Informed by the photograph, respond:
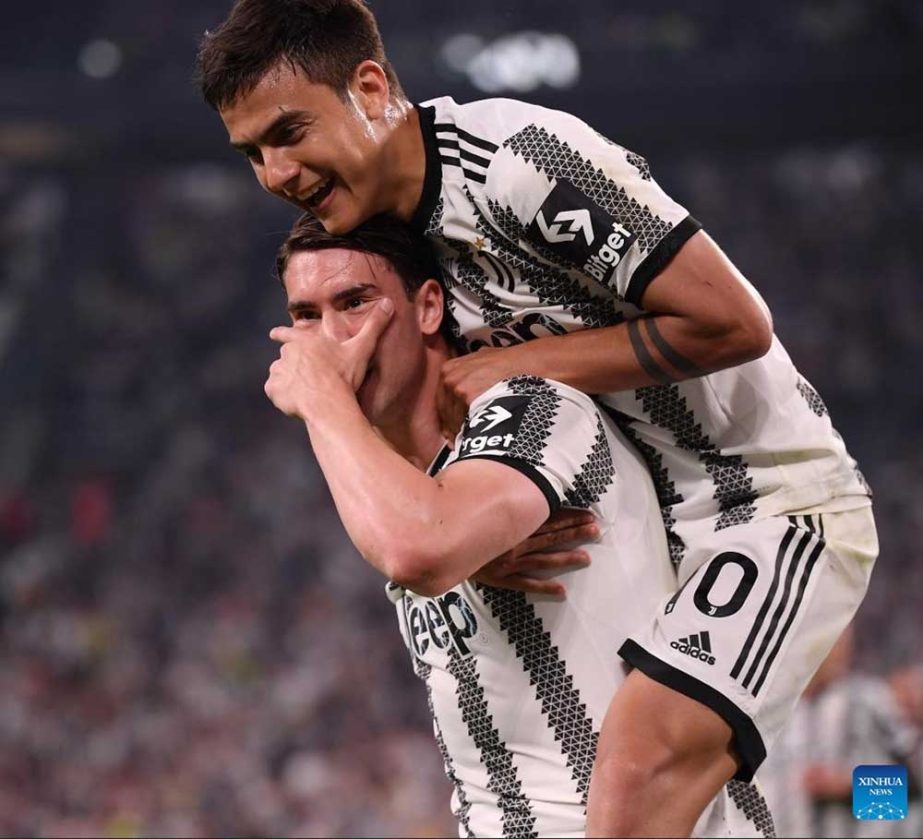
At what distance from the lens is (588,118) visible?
1338 cm

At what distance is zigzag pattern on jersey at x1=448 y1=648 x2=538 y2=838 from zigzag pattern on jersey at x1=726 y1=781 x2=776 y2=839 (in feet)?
1.38

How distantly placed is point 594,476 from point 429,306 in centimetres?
54

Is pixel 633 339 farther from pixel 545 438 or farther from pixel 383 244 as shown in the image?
pixel 383 244

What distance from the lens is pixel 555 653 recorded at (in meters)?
2.63

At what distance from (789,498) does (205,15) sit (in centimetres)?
1253

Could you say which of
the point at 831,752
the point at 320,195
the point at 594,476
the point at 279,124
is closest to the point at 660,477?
the point at 594,476

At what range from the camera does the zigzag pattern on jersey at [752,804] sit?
2756mm

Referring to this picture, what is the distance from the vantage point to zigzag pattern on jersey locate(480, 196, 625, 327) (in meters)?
2.64

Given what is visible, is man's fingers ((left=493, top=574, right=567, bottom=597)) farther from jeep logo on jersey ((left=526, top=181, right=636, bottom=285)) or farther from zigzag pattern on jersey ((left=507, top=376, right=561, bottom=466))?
jeep logo on jersey ((left=526, top=181, right=636, bottom=285))

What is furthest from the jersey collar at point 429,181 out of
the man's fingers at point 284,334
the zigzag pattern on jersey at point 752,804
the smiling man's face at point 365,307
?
the zigzag pattern on jersey at point 752,804

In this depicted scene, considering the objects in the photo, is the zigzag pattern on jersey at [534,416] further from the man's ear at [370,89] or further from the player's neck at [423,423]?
the man's ear at [370,89]

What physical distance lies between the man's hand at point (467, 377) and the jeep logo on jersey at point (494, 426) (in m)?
0.13

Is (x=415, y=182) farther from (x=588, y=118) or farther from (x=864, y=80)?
(x=864, y=80)

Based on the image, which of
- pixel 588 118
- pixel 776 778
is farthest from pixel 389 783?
pixel 588 118
